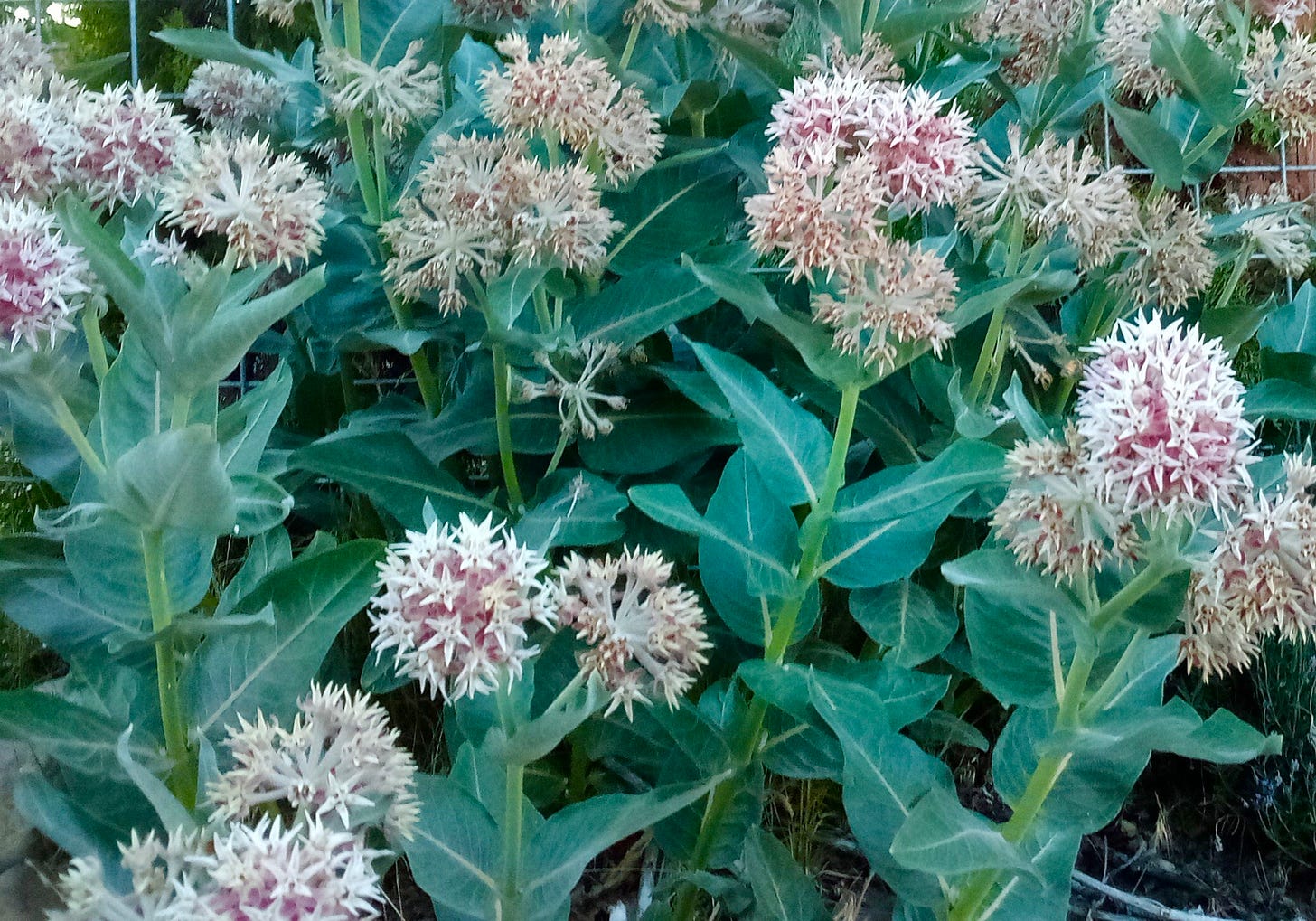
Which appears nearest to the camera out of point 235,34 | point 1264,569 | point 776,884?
point 1264,569

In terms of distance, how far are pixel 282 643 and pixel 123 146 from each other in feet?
1.13

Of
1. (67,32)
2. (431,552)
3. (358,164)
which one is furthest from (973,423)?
(67,32)

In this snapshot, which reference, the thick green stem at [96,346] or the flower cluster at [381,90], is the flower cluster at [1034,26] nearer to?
the flower cluster at [381,90]

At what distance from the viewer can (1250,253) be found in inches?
43.0

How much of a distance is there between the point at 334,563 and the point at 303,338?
529mm

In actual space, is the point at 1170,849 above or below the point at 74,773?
below

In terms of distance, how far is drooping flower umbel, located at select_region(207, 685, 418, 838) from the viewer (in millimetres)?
510

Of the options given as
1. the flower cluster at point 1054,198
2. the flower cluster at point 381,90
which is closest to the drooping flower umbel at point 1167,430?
the flower cluster at point 1054,198

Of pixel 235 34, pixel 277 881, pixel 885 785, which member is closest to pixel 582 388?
pixel 885 785

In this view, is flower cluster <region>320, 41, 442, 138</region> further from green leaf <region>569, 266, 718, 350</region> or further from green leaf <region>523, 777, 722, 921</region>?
green leaf <region>523, 777, 722, 921</region>

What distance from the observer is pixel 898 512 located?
0.74 m

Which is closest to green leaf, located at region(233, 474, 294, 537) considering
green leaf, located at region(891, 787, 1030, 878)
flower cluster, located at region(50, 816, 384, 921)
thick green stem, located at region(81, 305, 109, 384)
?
thick green stem, located at region(81, 305, 109, 384)

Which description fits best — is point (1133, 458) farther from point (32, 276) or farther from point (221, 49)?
point (221, 49)

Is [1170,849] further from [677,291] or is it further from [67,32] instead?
[67,32]
